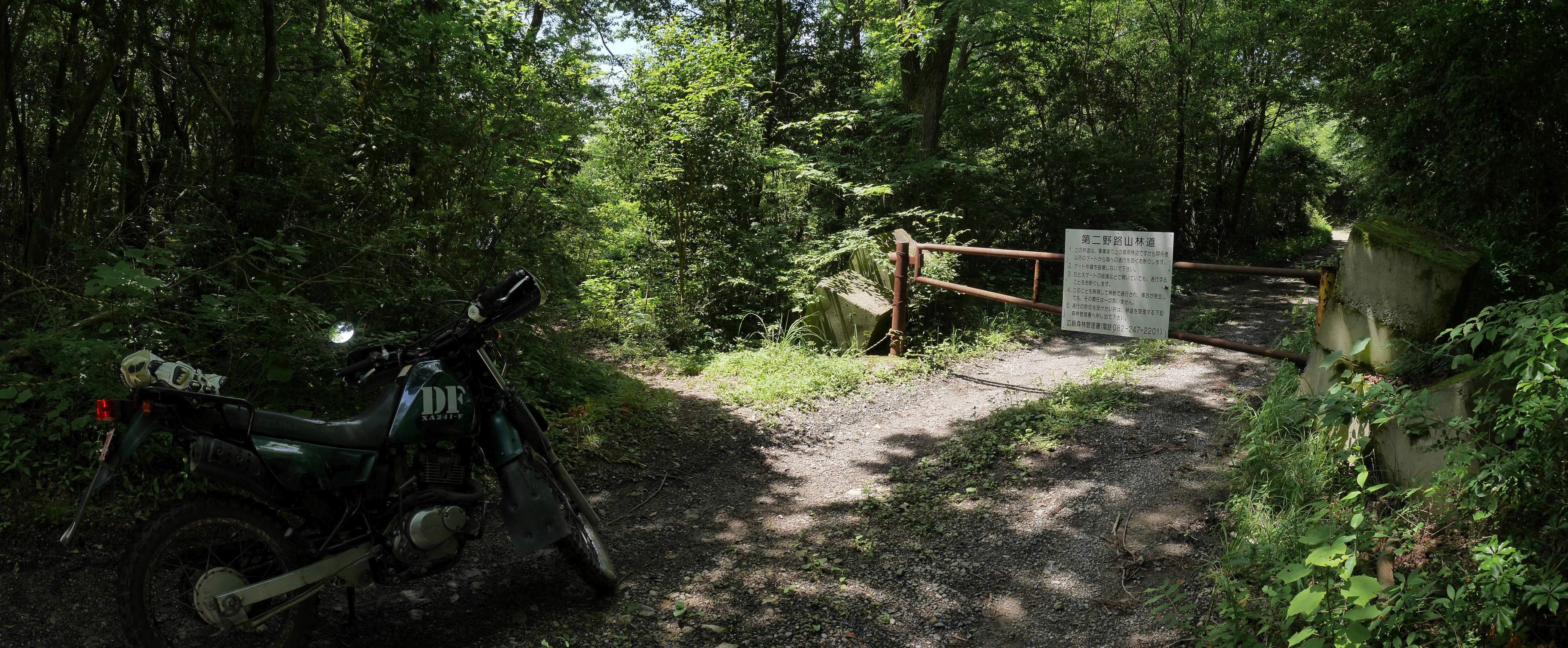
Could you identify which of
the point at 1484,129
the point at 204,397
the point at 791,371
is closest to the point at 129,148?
the point at 204,397

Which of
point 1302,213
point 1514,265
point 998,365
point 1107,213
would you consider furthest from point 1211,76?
point 1514,265

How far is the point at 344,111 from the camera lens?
190 inches

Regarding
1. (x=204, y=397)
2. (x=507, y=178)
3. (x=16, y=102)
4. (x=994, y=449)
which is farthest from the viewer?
(x=507, y=178)

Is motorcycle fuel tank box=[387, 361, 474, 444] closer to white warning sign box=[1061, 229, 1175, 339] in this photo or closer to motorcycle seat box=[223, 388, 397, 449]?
motorcycle seat box=[223, 388, 397, 449]

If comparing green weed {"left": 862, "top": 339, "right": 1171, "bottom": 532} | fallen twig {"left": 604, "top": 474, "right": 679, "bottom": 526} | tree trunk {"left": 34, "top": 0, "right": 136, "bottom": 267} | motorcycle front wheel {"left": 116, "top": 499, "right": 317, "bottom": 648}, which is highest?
tree trunk {"left": 34, "top": 0, "right": 136, "bottom": 267}

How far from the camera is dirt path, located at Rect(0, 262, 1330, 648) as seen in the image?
300 cm

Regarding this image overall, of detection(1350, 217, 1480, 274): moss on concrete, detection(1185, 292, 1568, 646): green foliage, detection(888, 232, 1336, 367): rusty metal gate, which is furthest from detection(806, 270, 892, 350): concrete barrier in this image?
detection(1185, 292, 1568, 646): green foliage

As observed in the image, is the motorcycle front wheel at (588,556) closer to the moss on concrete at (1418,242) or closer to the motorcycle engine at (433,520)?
the motorcycle engine at (433,520)

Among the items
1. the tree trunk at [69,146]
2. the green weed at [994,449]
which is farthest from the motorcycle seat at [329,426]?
the tree trunk at [69,146]

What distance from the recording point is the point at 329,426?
8.96 ft

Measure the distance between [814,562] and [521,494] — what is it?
4.49 ft

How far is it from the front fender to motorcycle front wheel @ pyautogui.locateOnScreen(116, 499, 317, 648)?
18 cm

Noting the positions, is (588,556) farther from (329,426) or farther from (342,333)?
(342,333)

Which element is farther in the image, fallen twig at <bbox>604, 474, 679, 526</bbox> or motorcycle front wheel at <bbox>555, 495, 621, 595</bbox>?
fallen twig at <bbox>604, 474, 679, 526</bbox>
